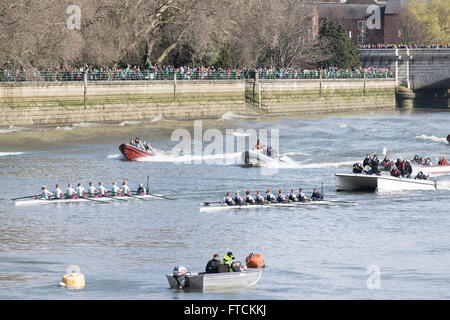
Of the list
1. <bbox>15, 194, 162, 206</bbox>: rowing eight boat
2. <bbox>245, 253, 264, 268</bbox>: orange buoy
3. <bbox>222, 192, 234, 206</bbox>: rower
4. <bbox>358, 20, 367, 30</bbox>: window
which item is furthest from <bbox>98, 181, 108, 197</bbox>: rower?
<bbox>358, 20, 367, 30</bbox>: window

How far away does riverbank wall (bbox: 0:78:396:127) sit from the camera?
7794 cm

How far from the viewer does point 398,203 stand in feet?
170

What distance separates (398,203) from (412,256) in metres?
13.7

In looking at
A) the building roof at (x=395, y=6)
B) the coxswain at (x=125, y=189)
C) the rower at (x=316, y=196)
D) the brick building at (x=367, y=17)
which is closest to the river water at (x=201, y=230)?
the rower at (x=316, y=196)

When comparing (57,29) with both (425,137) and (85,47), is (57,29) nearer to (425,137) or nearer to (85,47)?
(85,47)

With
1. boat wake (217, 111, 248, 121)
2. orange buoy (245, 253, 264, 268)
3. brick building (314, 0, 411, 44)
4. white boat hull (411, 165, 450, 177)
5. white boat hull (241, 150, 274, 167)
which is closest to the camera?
orange buoy (245, 253, 264, 268)

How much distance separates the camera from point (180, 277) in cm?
3166

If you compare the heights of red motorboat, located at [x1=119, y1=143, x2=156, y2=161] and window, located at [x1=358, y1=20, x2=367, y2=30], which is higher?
window, located at [x1=358, y1=20, x2=367, y2=30]

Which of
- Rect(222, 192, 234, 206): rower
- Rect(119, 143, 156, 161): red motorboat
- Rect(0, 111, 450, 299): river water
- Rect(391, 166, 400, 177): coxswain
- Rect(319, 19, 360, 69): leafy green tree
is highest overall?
Rect(319, 19, 360, 69): leafy green tree

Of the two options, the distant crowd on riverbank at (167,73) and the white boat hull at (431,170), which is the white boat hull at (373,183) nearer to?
the white boat hull at (431,170)

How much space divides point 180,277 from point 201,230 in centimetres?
1125

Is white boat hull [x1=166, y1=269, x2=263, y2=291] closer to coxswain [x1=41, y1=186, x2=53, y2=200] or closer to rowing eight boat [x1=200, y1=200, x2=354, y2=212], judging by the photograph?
rowing eight boat [x1=200, y1=200, x2=354, y2=212]

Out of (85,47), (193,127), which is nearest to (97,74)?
(85,47)

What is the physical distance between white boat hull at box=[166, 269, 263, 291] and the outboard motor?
0.24ft
